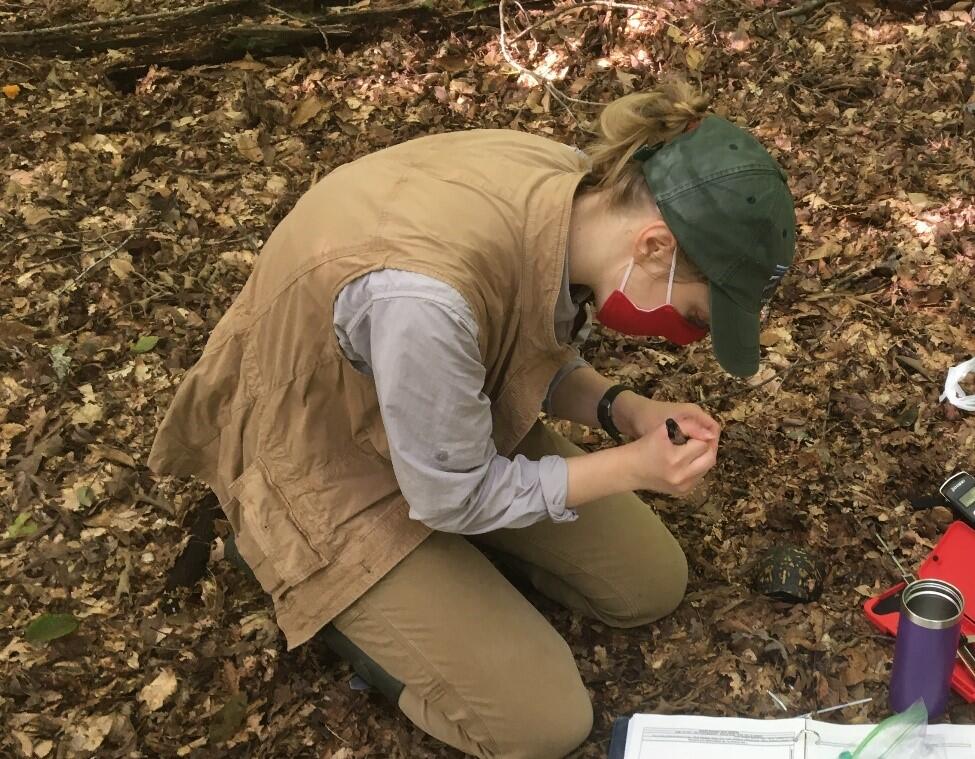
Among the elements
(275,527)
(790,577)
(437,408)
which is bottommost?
(790,577)

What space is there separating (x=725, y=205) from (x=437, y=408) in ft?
2.31

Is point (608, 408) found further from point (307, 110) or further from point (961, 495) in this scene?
point (307, 110)

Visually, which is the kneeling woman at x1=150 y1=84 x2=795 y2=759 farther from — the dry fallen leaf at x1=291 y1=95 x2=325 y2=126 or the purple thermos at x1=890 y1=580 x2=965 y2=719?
the dry fallen leaf at x1=291 y1=95 x2=325 y2=126

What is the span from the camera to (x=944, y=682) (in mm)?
2205

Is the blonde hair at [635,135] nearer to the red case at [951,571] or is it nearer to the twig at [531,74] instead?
the red case at [951,571]

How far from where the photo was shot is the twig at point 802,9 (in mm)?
4602

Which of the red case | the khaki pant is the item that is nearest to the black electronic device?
the red case

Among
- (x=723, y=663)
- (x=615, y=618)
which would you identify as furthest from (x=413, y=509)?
(x=723, y=663)

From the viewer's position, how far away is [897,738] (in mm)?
2182

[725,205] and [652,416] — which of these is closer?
[725,205]

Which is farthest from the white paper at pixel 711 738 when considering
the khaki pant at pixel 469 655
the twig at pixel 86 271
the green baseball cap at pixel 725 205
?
the twig at pixel 86 271

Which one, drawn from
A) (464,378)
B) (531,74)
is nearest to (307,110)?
(531,74)

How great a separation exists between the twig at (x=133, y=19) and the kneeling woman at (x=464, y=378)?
332cm

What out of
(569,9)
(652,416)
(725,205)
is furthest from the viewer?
(569,9)
